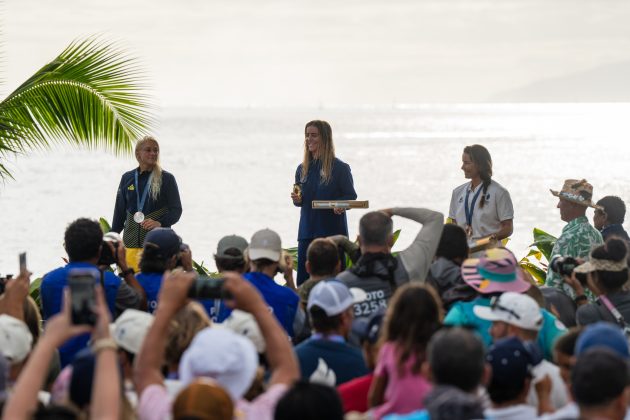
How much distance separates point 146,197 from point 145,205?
0.08 meters

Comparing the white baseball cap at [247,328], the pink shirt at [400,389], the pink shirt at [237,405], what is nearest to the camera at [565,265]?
the white baseball cap at [247,328]

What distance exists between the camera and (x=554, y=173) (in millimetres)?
82750

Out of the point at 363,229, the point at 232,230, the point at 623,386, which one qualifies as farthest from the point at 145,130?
the point at 232,230

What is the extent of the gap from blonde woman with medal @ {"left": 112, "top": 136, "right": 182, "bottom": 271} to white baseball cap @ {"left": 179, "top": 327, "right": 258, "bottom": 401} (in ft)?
18.8

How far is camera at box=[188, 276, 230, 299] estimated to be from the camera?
15.4 feet

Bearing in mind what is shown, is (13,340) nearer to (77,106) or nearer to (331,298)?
(331,298)

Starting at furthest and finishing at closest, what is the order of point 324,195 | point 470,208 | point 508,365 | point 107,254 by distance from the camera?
point 324,195, point 470,208, point 107,254, point 508,365

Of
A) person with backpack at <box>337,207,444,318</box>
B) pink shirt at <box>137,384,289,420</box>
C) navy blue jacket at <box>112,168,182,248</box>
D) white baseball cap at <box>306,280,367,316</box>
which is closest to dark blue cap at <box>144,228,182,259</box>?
person with backpack at <box>337,207,444,318</box>

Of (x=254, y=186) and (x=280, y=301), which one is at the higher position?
(x=280, y=301)

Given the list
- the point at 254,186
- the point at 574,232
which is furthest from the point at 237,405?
the point at 254,186

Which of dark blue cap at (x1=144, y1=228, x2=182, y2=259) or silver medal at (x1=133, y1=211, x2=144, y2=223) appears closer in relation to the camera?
dark blue cap at (x1=144, y1=228, x2=182, y2=259)

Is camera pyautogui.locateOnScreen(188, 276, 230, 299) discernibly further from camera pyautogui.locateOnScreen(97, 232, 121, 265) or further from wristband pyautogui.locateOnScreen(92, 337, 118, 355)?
camera pyautogui.locateOnScreen(97, 232, 121, 265)

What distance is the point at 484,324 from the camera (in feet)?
19.2

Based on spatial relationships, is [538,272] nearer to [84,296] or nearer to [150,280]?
[150,280]
